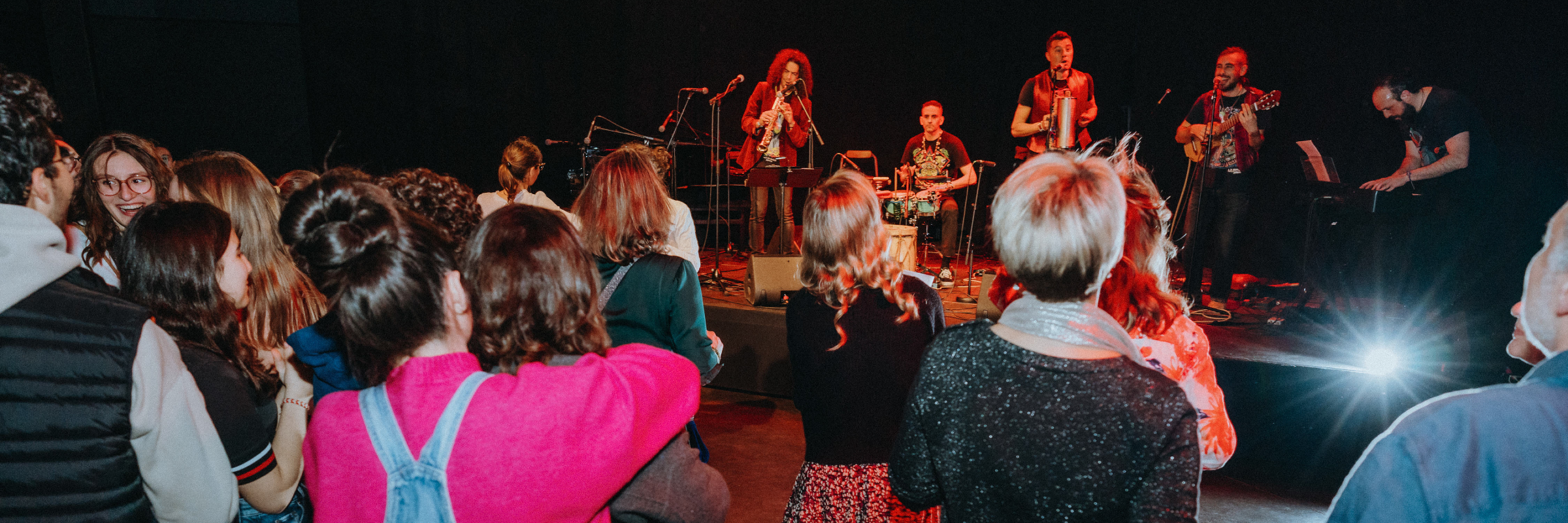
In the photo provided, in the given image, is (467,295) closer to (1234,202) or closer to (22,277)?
(22,277)

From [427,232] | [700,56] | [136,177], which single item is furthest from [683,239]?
[700,56]

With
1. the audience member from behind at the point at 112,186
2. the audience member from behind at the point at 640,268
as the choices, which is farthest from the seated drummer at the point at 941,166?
the audience member from behind at the point at 112,186

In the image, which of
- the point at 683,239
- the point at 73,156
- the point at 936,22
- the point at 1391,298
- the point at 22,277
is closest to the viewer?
the point at 22,277

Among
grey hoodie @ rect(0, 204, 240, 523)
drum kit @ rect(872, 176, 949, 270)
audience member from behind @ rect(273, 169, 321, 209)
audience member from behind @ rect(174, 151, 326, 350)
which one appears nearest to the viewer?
grey hoodie @ rect(0, 204, 240, 523)

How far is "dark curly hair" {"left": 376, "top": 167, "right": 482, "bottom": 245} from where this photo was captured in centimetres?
199

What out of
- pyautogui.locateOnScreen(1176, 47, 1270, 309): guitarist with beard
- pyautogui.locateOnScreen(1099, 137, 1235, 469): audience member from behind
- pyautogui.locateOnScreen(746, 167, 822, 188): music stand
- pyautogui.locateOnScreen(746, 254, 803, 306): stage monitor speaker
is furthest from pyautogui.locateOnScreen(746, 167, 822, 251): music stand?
pyautogui.locateOnScreen(1099, 137, 1235, 469): audience member from behind

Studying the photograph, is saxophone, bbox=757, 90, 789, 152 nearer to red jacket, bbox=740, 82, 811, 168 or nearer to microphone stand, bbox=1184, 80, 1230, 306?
red jacket, bbox=740, 82, 811, 168

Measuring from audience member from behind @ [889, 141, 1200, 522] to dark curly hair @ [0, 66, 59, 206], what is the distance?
4.95ft

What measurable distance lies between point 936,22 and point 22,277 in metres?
7.44

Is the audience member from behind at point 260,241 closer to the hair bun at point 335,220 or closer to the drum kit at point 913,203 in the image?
the hair bun at point 335,220

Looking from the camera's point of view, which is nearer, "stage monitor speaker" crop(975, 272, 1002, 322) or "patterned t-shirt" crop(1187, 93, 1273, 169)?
"stage monitor speaker" crop(975, 272, 1002, 322)

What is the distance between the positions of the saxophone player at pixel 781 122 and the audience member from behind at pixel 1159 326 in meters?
3.85

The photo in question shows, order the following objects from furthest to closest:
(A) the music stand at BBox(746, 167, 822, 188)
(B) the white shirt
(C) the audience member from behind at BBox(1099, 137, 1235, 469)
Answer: (A) the music stand at BBox(746, 167, 822, 188) < (B) the white shirt < (C) the audience member from behind at BBox(1099, 137, 1235, 469)

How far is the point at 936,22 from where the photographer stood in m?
7.47
